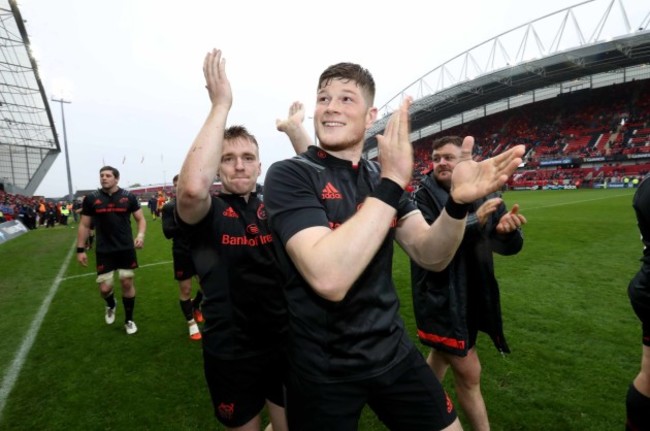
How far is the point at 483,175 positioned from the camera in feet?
4.94

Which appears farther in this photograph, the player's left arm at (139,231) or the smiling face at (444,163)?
the player's left arm at (139,231)

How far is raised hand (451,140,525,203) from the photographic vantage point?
1.46 metres

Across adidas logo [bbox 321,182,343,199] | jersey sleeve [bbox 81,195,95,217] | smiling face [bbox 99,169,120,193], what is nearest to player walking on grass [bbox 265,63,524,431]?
adidas logo [bbox 321,182,343,199]

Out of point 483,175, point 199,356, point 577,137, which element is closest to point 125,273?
point 199,356

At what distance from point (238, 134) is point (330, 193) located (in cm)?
120

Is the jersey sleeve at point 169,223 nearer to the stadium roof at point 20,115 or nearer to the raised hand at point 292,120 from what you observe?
the raised hand at point 292,120

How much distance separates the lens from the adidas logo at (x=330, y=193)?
1.59m

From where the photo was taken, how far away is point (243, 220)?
2396mm

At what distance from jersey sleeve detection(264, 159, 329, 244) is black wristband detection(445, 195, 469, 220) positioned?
0.55m

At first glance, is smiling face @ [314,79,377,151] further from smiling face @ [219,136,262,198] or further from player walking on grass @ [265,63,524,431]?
smiling face @ [219,136,262,198]

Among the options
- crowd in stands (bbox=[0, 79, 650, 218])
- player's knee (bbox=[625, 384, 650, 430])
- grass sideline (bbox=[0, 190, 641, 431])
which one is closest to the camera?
player's knee (bbox=[625, 384, 650, 430])

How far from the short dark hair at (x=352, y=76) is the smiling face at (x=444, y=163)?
1.26 meters

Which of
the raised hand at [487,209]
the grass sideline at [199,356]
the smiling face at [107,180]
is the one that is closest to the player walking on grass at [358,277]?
the raised hand at [487,209]

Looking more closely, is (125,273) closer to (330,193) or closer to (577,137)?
(330,193)
